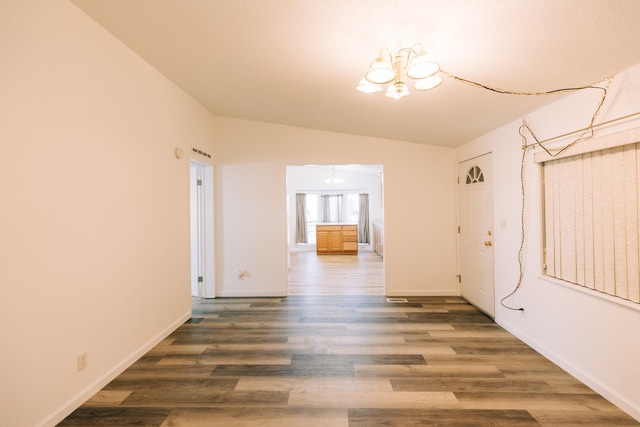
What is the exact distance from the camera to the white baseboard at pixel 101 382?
1.79 metres

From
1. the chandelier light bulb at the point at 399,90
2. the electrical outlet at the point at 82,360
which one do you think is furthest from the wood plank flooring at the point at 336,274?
the chandelier light bulb at the point at 399,90

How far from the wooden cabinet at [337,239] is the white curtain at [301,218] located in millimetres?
1261

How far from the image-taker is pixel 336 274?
597 centimetres

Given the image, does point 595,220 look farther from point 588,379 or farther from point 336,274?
point 336,274

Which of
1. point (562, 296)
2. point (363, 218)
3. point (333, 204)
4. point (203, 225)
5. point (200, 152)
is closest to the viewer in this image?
point (562, 296)

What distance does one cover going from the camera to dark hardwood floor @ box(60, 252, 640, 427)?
1.85 metres

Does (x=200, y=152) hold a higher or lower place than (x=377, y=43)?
lower

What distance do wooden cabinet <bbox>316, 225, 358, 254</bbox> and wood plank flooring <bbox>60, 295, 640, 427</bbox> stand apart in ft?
17.3

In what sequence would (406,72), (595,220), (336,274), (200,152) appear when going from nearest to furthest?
(406,72), (595,220), (200,152), (336,274)

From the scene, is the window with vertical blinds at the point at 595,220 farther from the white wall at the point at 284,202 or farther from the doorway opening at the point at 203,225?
the doorway opening at the point at 203,225

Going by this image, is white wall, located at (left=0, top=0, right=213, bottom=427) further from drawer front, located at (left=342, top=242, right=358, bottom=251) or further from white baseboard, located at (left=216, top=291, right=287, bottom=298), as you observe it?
drawer front, located at (left=342, top=242, right=358, bottom=251)

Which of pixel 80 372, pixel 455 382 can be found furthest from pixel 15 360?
pixel 455 382

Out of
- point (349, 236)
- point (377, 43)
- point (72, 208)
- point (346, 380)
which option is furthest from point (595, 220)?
point (349, 236)

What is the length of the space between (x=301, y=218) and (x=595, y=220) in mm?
8255
